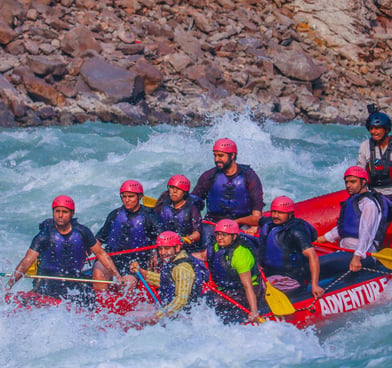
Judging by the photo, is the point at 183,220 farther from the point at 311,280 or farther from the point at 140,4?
the point at 140,4

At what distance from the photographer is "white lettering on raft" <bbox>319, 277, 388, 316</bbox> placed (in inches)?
231

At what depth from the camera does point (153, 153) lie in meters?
11.8

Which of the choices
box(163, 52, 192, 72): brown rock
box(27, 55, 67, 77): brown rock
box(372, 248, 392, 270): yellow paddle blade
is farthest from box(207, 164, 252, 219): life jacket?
box(163, 52, 192, 72): brown rock

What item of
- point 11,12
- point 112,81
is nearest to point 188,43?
point 112,81

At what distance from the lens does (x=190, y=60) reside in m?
15.2

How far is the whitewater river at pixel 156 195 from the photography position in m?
5.25

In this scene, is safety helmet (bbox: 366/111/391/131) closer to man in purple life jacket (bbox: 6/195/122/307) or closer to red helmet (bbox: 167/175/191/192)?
red helmet (bbox: 167/175/191/192)

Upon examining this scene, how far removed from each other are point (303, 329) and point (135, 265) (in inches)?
59.0

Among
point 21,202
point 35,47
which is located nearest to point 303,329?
point 21,202

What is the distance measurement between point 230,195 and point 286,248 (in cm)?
119

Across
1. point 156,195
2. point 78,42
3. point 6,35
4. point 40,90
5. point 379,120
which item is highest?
point 6,35

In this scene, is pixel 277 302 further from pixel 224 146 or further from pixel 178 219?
pixel 224 146

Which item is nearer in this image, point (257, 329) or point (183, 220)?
point (257, 329)

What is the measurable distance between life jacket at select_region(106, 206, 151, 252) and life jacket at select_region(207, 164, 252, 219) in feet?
3.17
